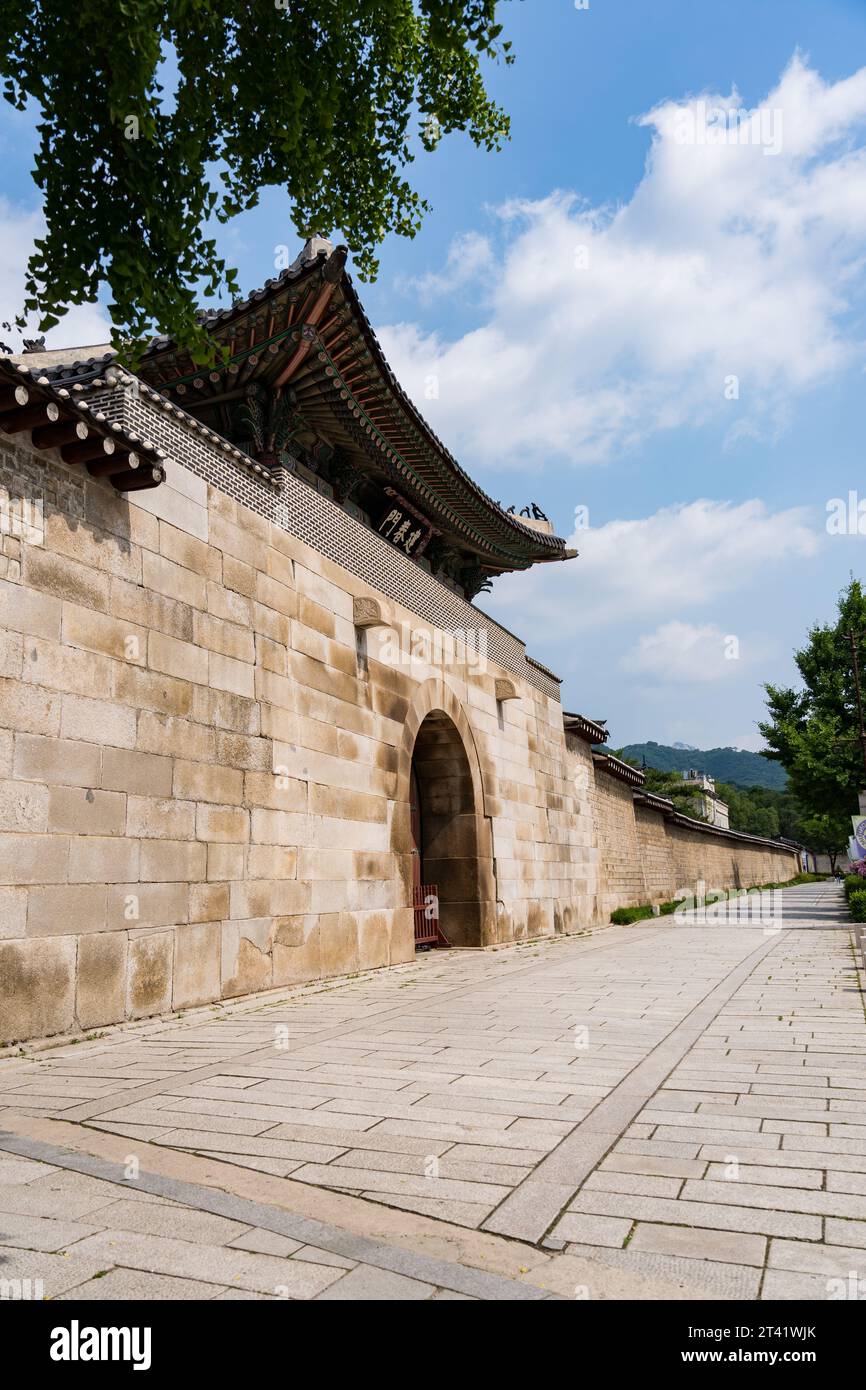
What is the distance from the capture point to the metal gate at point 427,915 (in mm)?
13227

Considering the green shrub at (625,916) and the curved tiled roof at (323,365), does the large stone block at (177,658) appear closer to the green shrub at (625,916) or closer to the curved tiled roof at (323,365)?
the curved tiled roof at (323,365)

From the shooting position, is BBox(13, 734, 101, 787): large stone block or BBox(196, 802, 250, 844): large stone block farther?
BBox(196, 802, 250, 844): large stone block

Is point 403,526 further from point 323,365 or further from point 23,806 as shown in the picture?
point 23,806

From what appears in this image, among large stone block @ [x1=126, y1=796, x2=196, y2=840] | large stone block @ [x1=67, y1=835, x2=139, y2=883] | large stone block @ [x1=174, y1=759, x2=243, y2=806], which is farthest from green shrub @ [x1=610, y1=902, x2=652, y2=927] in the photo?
large stone block @ [x1=67, y1=835, x2=139, y2=883]

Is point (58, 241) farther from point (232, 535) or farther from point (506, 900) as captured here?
point (506, 900)

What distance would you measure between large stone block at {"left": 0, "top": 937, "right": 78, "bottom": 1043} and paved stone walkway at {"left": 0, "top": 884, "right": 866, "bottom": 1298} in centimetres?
25

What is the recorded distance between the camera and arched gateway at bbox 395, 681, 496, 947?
535 inches

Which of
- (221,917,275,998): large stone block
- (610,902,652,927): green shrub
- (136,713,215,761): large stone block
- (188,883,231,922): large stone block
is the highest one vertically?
(136,713,215,761): large stone block

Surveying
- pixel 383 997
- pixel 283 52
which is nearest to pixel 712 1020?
pixel 383 997

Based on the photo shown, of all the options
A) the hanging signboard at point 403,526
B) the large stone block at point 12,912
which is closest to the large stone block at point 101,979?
the large stone block at point 12,912

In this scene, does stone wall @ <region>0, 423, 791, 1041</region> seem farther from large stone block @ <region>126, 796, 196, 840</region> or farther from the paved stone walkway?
the paved stone walkway

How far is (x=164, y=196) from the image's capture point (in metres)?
3.97

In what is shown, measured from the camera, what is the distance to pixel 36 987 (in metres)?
5.85
